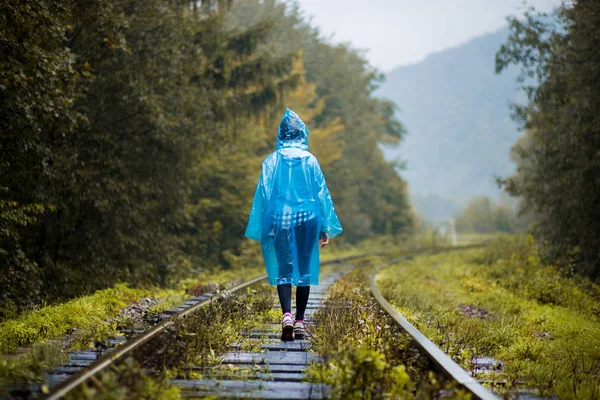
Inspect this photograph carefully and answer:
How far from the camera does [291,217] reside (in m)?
5.57

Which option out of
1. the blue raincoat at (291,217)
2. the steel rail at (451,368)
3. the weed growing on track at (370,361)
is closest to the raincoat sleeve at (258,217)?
the blue raincoat at (291,217)

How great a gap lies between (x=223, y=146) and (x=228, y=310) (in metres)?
9.48

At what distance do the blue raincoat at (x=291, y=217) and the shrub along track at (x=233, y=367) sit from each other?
26.8 inches

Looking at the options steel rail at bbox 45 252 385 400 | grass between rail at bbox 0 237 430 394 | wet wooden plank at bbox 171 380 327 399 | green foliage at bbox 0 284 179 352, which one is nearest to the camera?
steel rail at bbox 45 252 385 400

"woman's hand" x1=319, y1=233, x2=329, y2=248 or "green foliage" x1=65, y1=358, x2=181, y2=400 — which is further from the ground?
"woman's hand" x1=319, y1=233, x2=329, y2=248

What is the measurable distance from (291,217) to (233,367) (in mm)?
1727

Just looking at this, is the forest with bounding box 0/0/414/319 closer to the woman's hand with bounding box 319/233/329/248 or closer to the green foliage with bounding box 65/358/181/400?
the woman's hand with bounding box 319/233/329/248

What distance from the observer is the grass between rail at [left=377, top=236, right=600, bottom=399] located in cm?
445

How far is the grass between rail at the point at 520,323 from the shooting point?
4.45 metres

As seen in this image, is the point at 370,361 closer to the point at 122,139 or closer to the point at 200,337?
the point at 200,337

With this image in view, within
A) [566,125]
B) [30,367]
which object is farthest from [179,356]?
[566,125]

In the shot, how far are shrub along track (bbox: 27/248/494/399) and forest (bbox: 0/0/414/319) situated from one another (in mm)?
4107

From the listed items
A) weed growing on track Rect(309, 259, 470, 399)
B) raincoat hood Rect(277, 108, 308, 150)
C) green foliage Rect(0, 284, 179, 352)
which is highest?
raincoat hood Rect(277, 108, 308, 150)

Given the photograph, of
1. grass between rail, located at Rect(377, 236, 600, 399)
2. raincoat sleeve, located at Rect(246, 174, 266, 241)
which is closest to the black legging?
raincoat sleeve, located at Rect(246, 174, 266, 241)
